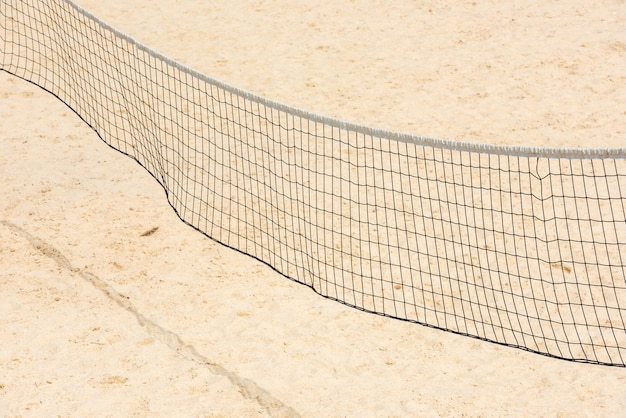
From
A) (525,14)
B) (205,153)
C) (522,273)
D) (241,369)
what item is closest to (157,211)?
(205,153)

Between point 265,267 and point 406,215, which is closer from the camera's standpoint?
point 265,267

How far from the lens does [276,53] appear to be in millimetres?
11172

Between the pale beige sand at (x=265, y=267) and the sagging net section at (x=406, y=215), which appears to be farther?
the sagging net section at (x=406, y=215)

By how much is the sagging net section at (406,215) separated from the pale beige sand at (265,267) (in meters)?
0.28

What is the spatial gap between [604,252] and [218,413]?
3598 mm

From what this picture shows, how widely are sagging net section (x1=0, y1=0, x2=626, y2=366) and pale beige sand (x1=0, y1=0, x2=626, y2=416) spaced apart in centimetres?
28

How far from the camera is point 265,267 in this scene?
7.05 m

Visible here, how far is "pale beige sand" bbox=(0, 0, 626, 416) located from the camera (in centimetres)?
562

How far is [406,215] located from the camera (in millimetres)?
7703

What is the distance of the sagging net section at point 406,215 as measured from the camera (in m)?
6.43

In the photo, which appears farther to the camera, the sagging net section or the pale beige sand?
the sagging net section

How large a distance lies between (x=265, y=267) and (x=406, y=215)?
1461 millimetres

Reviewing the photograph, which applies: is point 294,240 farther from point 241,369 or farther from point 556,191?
point 556,191

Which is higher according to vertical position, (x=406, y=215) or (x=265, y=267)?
(x=406, y=215)
